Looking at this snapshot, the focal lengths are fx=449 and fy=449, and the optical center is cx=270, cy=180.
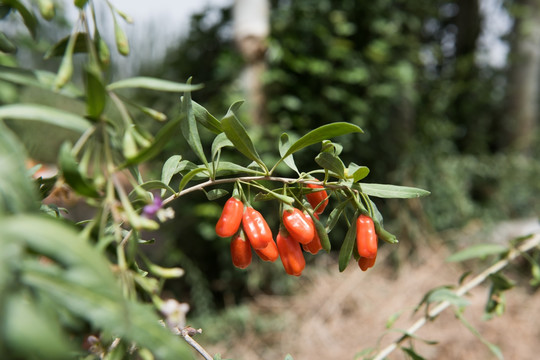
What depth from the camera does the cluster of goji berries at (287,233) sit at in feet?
1.48

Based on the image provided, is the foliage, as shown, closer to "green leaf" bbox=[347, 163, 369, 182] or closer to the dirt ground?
"green leaf" bbox=[347, 163, 369, 182]

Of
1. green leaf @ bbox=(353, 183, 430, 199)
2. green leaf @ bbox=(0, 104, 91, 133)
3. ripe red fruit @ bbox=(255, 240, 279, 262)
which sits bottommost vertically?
ripe red fruit @ bbox=(255, 240, 279, 262)

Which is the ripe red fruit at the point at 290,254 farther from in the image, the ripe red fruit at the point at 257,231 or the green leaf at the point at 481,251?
the green leaf at the point at 481,251

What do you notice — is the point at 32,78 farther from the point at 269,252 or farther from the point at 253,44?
the point at 253,44

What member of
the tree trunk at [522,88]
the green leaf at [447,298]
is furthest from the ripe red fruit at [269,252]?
the tree trunk at [522,88]

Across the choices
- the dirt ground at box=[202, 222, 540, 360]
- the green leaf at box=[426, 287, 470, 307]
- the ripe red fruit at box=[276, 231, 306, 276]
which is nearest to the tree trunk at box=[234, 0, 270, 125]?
the dirt ground at box=[202, 222, 540, 360]

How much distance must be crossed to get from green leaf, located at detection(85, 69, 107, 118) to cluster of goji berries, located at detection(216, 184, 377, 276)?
8.1 inches

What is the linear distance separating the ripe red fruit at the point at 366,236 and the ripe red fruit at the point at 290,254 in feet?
0.23

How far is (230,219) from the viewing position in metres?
0.47

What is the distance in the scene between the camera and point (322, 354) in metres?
1.80

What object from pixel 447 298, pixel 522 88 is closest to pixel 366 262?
pixel 447 298

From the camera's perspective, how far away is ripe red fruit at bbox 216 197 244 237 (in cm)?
46

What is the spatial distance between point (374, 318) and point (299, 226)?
1.66m

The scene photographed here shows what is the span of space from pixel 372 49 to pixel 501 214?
147cm
